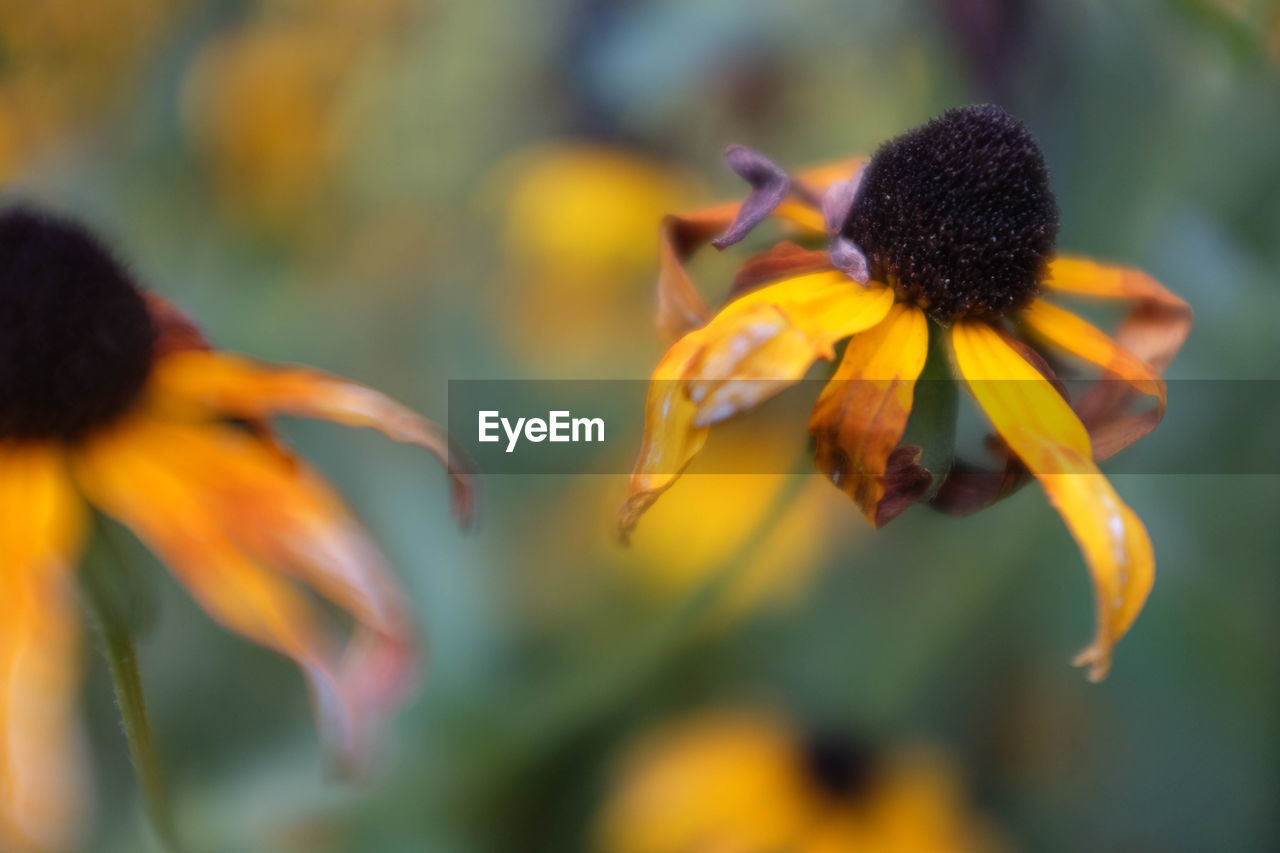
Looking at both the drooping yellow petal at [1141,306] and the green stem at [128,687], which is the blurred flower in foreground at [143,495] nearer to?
the green stem at [128,687]

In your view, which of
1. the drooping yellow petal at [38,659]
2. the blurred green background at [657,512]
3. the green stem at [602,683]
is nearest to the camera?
the drooping yellow petal at [38,659]

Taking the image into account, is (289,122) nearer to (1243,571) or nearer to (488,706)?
(488,706)

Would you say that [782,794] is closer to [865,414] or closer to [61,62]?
[865,414]

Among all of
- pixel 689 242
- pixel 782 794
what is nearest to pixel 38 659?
pixel 689 242

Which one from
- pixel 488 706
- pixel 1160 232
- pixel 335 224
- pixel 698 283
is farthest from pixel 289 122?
pixel 1160 232

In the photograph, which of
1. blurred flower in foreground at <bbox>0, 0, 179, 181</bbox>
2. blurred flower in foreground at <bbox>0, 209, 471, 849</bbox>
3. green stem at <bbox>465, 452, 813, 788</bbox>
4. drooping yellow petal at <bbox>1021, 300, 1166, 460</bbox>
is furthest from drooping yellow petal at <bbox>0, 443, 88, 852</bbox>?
blurred flower in foreground at <bbox>0, 0, 179, 181</bbox>

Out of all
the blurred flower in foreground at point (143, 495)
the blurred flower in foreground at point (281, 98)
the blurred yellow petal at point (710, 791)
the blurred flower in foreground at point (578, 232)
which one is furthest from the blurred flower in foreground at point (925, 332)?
the blurred flower in foreground at point (281, 98)
